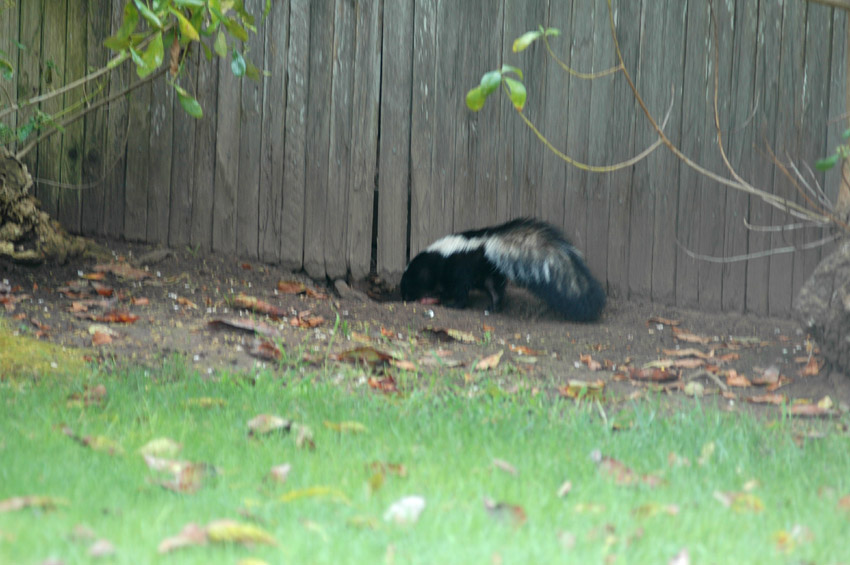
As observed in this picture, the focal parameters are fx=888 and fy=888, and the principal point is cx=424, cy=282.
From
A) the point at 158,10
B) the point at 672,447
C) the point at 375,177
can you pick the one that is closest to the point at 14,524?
the point at 672,447

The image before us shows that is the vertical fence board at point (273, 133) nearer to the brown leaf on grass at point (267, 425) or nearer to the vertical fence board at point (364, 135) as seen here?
the vertical fence board at point (364, 135)

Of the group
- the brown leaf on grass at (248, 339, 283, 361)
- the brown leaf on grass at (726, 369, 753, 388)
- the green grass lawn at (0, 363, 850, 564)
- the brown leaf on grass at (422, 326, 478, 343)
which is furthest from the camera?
the brown leaf on grass at (422, 326, 478, 343)

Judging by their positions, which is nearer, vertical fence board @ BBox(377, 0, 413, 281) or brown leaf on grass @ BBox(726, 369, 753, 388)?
brown leaf on grass @ BBox(726, 369, 753, 388)

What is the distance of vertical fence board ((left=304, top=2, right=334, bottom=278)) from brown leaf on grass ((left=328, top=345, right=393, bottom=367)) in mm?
2204

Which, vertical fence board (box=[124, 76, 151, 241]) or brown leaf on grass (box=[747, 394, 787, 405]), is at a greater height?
vertical fence board (box=[124, 76, 151, 241])

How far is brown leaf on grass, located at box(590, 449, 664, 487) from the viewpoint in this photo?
2836 mm

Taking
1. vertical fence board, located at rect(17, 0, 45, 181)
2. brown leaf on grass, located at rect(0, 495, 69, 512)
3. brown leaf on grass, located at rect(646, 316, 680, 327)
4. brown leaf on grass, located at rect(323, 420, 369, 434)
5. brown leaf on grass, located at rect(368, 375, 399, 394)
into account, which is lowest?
brown leaf on grass, located at rect(368, 375, 399, 394)

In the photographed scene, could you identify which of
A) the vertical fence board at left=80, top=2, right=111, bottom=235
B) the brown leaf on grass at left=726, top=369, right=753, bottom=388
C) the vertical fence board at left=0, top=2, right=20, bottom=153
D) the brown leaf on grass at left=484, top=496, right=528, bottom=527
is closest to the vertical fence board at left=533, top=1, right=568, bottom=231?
the brown leaf on grass at left=726, top=369, right=753, bottom=388

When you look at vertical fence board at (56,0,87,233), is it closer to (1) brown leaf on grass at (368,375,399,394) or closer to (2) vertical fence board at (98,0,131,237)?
(2) vertical fence board at (98,0,131,237)

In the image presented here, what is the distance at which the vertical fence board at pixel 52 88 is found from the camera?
21.9 feet

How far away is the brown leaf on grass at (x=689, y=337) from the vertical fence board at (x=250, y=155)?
3.08 meters

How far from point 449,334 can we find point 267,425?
1.95m

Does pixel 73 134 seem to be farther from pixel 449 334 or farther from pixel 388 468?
pixel 388 468

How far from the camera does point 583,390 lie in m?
3.95
